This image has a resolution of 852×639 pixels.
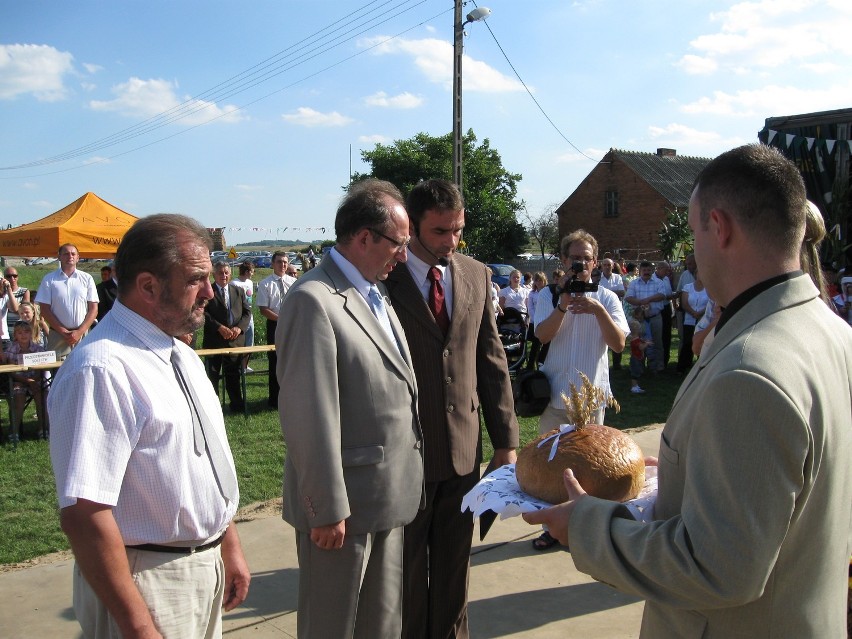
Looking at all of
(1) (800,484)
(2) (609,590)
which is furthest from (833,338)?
(2) (609,590)

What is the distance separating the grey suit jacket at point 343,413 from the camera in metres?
2.42

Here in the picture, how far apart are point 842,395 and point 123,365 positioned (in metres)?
1.68

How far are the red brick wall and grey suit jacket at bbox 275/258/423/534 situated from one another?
125 feet

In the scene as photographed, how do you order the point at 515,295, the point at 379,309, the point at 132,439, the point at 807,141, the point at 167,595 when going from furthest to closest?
the point at 515,295 → the point at 807,141 → the point at 379,309 → the point at 167,595 → the point at 132,439

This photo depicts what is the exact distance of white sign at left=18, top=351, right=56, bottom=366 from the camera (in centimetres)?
770

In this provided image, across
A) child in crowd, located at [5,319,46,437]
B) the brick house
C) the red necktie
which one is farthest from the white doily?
the brick house

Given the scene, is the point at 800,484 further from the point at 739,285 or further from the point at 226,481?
the point at 226,481

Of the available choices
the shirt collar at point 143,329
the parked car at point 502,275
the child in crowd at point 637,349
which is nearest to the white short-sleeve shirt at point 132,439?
the shirt collar at point 143,329

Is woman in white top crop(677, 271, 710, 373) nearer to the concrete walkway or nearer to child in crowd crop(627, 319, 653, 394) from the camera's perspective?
child in crowd crop(627, 319, 653, 394)

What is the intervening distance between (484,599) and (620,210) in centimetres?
4117

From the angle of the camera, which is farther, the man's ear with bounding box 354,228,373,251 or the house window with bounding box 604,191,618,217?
the house window with bounding box 604,191,618,217

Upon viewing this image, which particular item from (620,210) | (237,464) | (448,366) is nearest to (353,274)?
(448,366)

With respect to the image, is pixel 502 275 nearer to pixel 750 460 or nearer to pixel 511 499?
pixel 511 499

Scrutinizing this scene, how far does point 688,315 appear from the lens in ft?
39.5
